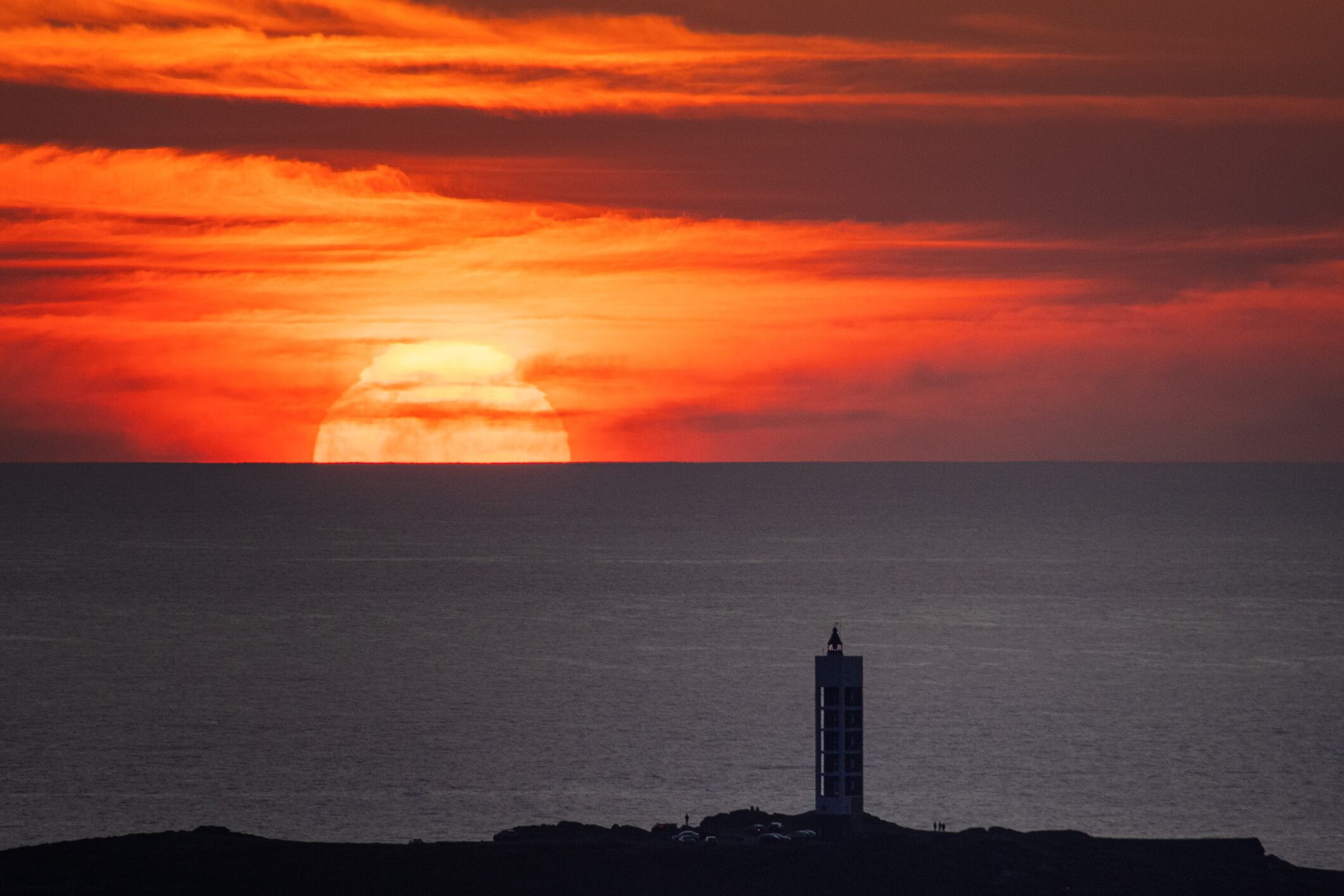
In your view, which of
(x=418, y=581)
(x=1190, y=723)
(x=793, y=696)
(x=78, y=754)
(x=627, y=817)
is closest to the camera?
(x=627, y=817)

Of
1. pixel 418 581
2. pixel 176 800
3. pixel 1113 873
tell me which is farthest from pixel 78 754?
pixel 418 581

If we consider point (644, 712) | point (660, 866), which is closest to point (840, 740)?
point (660, 866)

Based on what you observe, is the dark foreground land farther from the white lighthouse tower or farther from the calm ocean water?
the calm ocean water

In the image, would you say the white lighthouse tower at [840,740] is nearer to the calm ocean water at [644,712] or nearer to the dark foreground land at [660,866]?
the dark foreground land at [660,866]

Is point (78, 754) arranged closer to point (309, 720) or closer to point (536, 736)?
point (309, 720)

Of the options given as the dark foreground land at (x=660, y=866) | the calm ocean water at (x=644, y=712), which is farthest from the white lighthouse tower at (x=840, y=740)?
the calm ocean water at (x=644, y=712)

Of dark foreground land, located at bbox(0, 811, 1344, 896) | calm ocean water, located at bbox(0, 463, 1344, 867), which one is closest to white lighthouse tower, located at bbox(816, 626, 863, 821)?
dark foreground land, located at bbox(0, 811, 1344, 896)
